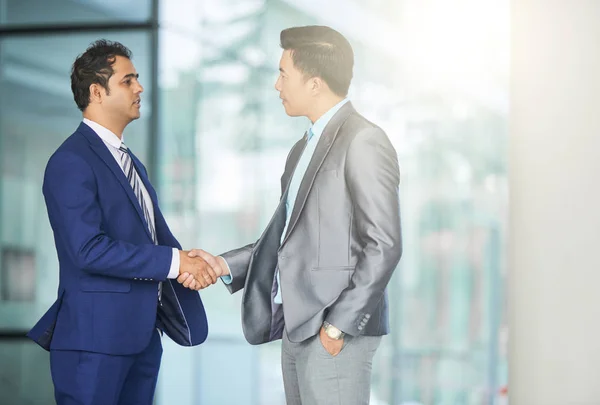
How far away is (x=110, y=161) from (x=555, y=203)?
2318 millimetres

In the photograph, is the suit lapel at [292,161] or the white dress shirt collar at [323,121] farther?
the suit lapel at [292,161]

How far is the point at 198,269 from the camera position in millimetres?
3111

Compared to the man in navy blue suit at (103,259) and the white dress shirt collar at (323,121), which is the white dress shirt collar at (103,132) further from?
the white dress shirt collar at (323,121)

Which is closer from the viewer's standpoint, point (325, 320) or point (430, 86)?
point (325, 320)

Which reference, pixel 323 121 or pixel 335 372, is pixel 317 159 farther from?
pixel 335 372

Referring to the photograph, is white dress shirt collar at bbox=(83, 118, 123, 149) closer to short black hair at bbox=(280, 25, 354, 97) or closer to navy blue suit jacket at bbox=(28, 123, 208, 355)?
navy blue suit jacket at bbox=(28, 123, 208, 355)

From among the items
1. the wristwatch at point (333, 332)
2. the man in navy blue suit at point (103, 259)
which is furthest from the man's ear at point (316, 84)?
the wristwatch at point (333, 332)

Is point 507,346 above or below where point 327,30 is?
below

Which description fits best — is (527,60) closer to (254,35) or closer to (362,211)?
(254,35)

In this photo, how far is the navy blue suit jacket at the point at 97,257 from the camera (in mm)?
2789

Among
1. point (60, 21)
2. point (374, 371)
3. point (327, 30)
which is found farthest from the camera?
point (60, 21)

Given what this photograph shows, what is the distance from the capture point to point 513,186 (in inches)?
168

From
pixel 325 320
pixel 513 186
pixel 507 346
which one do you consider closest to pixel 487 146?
pixel 513 186

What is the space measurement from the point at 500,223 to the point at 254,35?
1.74 m
